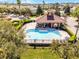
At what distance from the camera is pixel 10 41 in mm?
17094

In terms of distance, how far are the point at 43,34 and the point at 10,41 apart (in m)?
20.7

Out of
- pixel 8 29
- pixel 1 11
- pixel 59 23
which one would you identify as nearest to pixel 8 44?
pixel 8 29

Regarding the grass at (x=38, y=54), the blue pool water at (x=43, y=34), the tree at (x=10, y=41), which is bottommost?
the blue pool water at (x=43, y=34)

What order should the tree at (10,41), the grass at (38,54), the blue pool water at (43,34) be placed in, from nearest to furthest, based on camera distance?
the tree at (10,41) → the grass at (38,54) → the blue pool water at (43,34)

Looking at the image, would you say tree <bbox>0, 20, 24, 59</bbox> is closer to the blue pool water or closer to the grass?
the grass

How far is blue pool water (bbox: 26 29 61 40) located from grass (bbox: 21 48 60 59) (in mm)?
8386

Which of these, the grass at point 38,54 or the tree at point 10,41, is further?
the grass at point 38,54

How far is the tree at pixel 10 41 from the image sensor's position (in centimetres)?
1515

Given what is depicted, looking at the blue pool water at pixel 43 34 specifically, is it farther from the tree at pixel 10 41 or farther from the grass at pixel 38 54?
the tree at pixel 10 41

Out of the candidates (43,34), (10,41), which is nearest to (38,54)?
(10,41)

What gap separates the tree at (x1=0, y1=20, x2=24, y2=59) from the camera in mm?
15148

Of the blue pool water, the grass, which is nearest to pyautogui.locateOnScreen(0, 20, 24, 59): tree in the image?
the grass

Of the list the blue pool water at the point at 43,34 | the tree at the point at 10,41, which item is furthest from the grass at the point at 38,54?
the blue pool water at the point at 43,34

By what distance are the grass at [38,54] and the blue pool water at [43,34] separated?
27.5 feet
